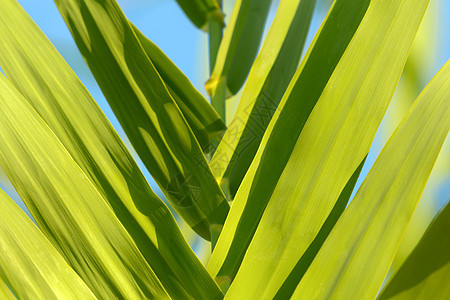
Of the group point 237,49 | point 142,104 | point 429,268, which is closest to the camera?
point 429,268

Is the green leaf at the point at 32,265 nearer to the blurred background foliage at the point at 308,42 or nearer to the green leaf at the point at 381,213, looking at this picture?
the green leaf at the point at 381,213

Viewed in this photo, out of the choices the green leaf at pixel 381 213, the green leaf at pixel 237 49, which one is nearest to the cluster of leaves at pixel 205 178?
the green leaf at pixel 381 213

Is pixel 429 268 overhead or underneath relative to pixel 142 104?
underneath

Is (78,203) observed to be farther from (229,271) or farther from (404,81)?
(404,81)

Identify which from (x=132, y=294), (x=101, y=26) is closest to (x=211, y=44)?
(x=101, y=26)

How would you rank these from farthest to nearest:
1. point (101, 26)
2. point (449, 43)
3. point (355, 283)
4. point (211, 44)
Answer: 1. point (449, 43)
2. point (211, 44)
3. point (101, 26)
4. point (355, 283)

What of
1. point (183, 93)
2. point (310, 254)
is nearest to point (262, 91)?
point (183, 93)

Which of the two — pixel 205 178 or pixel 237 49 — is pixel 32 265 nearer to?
pixel 205 178
